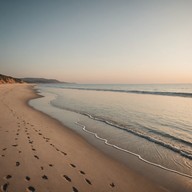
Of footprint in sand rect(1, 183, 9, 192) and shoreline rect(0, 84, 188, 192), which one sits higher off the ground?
footprint in sand rect(1, 183, 9, 192)

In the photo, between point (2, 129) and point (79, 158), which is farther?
point (2, 129)

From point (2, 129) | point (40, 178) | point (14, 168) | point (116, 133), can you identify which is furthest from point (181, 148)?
point (2, 129)

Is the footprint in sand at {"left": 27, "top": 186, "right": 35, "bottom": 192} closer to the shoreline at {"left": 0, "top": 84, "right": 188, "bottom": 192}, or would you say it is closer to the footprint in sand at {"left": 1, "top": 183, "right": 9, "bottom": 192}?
the shoreline at {"left": 0, "top": 84, "right": 188, "bottom": 192}

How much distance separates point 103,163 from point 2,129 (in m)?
5.67

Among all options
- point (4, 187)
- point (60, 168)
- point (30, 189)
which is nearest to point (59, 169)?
point (60, 168)

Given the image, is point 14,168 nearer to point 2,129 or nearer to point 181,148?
point 2,129

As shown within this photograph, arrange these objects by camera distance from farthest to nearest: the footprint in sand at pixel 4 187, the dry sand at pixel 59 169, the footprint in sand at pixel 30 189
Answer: the dry sand at pixel 59 169 → the footprint in sand at pixel 30 189 → the footprint in sand at pixel 4 187

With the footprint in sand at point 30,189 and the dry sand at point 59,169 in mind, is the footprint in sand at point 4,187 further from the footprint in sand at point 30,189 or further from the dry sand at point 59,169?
the footprint in sand at point 30,189

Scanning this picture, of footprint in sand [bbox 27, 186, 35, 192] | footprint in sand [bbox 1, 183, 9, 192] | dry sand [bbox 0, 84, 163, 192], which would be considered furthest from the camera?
dry sand [bbox 0, 84, 163, 192]


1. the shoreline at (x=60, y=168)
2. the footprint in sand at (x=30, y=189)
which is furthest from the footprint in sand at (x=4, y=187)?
the footprint in sand at (x=30, y=189)

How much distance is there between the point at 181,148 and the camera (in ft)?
25.8

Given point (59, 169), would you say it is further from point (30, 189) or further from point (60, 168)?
point (30, 189)

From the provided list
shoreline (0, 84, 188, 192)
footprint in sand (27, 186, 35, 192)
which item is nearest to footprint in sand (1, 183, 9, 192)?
shoreline (0, 84, 188, 192)

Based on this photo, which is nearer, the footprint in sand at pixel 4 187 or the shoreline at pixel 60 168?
the footprint in sand at pixel 4 187
